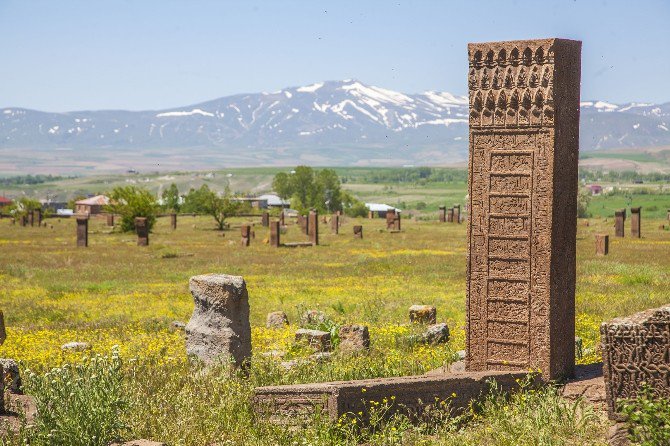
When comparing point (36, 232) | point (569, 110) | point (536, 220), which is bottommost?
point (36, 232)

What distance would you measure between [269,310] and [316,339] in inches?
271

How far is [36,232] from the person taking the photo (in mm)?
67625

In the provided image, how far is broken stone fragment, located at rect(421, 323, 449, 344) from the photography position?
1783 centimetres

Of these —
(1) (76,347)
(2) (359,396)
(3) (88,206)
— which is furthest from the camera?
(3) (88,206)

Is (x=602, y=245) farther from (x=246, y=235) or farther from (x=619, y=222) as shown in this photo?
(x=246, y=235)

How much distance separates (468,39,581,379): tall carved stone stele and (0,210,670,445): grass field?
1.44m

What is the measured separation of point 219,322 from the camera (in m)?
14.5

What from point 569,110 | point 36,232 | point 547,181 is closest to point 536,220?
point 547,181

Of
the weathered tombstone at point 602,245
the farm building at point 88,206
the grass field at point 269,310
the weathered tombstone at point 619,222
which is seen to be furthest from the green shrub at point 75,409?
the farm building at point 88,206

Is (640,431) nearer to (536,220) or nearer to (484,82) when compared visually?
(536,220)

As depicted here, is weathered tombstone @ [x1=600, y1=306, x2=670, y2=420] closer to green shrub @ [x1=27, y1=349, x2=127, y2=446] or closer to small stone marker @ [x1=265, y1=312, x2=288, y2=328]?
green shrub @ [x1=27, y1=349, x2=127, y2=446]

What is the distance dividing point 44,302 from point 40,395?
663 inches

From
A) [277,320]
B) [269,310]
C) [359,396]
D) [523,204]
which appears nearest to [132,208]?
[269,310]

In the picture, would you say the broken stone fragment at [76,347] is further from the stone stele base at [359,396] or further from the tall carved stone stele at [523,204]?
the tall carved stone stele at [523,204]
